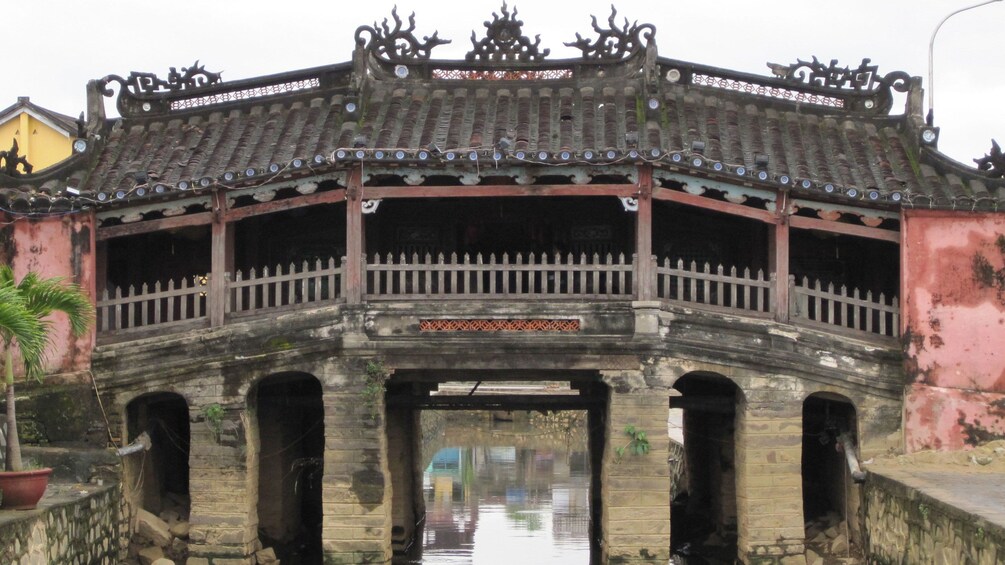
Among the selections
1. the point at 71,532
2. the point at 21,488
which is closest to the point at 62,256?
the point at 71,532

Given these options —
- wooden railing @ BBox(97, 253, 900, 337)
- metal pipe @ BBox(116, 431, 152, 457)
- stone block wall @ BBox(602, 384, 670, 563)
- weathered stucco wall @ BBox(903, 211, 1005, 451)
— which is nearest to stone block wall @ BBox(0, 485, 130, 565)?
metal pipe @ BBox(116, 431, 152, 457)

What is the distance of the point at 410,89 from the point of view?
19.8m

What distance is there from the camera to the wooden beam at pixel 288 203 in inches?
686

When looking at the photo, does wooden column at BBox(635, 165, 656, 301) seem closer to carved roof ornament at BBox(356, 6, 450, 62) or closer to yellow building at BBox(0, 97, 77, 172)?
carved roof ornament at BBox(356, 6, 450, 62)

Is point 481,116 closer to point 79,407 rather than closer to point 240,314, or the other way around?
point 240,314

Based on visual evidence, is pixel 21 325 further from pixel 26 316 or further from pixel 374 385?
pixel 374 385

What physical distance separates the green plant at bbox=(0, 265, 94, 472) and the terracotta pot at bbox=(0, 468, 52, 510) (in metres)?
0.35

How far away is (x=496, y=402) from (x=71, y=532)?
25.0 ft

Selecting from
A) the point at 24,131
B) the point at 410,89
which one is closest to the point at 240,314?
the point at 410,89

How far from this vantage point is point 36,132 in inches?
1320

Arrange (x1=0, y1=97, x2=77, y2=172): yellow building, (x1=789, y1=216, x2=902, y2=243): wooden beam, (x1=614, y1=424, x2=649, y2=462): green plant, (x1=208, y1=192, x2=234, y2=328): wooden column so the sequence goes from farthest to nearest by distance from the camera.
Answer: (x1=0, y1=97, x2=77, y2=172): yellow building < (x1=208, y1=192, x2=234, y2=328): wooden column < (x1=789, y1=216, x2=902, y2=243): wooden beam < (x1=614, y1=424, x2=649, y2=462): green plant

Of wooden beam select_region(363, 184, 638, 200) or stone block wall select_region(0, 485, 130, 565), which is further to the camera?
wooden beam select_region(363, 184, 638, 200)

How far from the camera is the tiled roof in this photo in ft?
56.5

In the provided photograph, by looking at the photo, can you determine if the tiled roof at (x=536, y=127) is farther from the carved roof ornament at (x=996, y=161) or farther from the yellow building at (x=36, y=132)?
the yellow building at (x=36, y=132)
